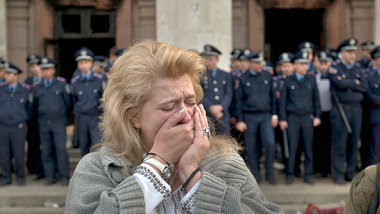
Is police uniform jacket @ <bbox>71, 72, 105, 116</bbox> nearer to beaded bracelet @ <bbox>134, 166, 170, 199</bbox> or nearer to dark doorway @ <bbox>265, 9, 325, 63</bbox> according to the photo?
beaded bracelet @ <bbox>134, 166, 170, 199</bbox>

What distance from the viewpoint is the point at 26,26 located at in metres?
11.7

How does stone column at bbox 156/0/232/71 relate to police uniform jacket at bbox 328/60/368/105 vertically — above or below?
above

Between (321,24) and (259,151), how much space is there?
→ 555 centimetres

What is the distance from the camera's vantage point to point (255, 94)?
310 inches

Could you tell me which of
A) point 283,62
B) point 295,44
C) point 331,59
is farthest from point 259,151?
point 295,44

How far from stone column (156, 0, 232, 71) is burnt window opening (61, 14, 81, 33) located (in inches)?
122

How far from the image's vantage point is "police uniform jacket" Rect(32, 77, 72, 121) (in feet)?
25.8

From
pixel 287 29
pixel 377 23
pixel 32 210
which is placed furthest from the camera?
pixel 287 29

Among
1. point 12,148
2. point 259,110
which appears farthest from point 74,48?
point 259,110

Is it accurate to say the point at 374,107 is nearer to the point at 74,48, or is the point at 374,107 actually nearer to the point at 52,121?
the point at 52,121

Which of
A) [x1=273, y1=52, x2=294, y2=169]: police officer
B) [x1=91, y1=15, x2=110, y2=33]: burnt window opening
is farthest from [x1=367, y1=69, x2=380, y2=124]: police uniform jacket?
[x1=91, y1=15, x2=110, y2=33]: burnt window opening

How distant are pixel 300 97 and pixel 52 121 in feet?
12.8

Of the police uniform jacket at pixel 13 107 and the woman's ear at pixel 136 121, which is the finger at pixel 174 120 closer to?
the woman's ear at pixel 136 121

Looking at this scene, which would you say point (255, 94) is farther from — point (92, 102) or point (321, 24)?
point (321, 24)
